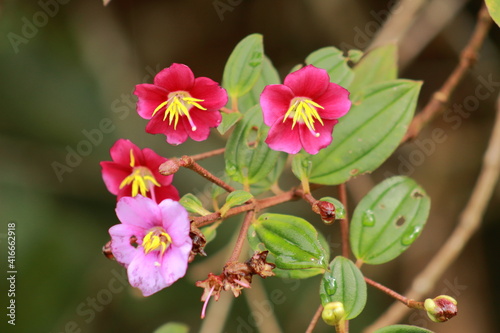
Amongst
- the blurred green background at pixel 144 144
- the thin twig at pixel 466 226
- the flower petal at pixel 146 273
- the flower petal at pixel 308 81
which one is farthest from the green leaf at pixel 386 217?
the blurred green background at pixel 144 144

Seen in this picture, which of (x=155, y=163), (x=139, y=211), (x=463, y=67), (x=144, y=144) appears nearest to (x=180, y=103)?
(x=155, y=163)

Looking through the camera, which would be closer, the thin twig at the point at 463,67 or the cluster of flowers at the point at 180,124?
the cluster of flowers at the point at 180,124

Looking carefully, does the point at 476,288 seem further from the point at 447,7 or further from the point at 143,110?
the point at 143,110

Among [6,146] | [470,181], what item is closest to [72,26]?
[6,146]

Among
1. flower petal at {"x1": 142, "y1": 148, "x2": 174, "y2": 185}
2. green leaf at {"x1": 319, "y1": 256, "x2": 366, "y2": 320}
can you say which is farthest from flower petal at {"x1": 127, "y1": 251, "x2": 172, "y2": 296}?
green leaf at {"x1": 319, "y1": 256, "x2": 366, "y2": 320}

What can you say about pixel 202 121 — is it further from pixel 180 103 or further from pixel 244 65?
pixel 244 65

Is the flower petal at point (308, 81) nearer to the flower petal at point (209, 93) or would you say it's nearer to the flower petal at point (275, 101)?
the flower petal at point (275, 101)
